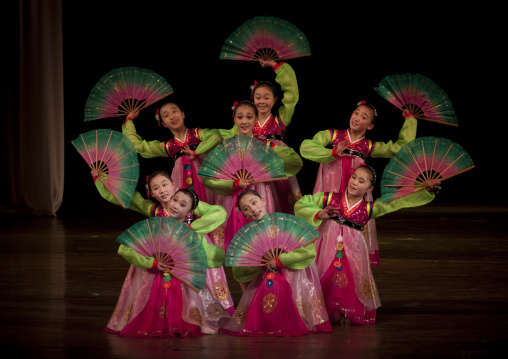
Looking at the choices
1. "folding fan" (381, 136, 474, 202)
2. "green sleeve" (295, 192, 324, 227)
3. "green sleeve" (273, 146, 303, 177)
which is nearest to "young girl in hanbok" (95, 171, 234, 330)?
"green sleeve" (295, 192, 324, 227)

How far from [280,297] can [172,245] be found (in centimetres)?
51

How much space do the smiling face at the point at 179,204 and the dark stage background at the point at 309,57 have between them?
204 inches

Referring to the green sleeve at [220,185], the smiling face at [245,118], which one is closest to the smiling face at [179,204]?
the green sleeve at [220,185]

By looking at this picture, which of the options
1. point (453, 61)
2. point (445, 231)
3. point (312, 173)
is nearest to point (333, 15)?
point (453, 61)

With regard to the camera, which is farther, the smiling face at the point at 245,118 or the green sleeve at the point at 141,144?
the green sleeve at the point at 141,144

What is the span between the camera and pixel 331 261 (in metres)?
4.05

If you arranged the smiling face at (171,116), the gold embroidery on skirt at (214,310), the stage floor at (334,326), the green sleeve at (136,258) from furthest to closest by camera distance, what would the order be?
the smiling face at (171,116), the gold embroidery on skirt at (214,310), the green sleeve at (136,258), the stage floor at (334,326)

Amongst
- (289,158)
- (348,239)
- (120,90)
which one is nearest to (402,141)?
(289,158)

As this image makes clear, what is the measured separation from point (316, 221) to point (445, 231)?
3.48 m

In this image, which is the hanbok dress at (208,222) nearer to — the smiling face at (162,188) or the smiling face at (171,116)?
the smiling face at (162,188)

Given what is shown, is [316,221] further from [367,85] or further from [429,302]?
[367,85]

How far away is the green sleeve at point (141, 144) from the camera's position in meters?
5.05

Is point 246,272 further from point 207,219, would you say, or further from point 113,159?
point 113,159

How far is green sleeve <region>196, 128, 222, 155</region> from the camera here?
499cm
